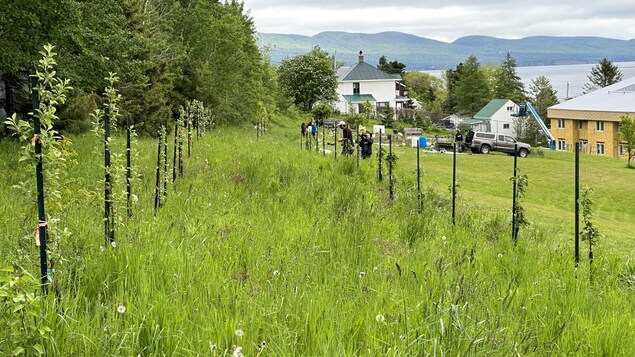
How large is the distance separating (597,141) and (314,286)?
199ft

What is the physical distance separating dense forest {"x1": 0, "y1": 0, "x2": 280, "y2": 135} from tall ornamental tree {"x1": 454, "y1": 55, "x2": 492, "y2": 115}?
5928 centimetres

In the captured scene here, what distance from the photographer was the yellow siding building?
179 ft

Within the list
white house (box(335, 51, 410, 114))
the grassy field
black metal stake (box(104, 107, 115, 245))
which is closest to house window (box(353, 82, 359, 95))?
white house (box(335, 51, 410, 114))

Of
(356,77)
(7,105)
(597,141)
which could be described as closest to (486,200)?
(7,105)

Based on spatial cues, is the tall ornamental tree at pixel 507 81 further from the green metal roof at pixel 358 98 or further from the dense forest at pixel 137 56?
the dense forest at pixel 137 56

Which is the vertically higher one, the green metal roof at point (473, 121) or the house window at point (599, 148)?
the green metal roof at point (473, 121)

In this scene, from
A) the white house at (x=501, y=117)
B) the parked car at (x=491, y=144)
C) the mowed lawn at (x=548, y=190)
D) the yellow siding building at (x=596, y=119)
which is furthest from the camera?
the white house at (x=501, y=117)

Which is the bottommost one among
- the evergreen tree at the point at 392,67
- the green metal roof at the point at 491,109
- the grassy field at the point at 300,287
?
the grassy field at the point at 300,287

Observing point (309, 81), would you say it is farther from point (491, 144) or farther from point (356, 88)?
point (491, 144)

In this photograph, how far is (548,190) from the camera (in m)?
20.3

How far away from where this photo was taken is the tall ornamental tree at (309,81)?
73125 millimetres

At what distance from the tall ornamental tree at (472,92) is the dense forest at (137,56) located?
59277mm

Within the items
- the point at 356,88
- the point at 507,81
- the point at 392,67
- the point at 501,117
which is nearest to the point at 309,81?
the point at 356,88

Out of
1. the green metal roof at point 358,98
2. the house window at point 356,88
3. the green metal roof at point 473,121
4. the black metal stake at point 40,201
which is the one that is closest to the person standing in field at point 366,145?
the black metal stake at point 40,201
